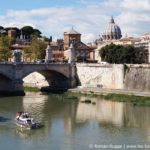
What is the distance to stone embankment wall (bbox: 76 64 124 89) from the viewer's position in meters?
26.1

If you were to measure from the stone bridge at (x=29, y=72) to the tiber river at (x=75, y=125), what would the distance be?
79.0 inches

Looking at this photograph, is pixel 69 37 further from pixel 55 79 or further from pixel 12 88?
pixel 12 88

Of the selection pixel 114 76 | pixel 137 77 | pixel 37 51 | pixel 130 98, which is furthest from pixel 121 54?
pixel 130 98

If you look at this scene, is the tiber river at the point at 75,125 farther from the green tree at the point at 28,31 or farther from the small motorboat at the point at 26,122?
the green tree at the point at 28,31

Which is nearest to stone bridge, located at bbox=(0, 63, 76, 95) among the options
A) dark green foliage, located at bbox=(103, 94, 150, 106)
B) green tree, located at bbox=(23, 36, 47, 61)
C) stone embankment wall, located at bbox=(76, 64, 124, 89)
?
stone embankment wall, located at bbox=(76, 64, 124, 89)

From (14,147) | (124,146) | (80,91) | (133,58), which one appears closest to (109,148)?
(124,146)

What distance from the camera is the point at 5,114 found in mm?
18594

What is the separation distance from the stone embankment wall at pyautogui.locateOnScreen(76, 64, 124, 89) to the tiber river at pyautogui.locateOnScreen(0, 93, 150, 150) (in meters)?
2.64

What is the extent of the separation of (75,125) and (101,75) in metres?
10.5

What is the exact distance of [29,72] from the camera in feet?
86.0

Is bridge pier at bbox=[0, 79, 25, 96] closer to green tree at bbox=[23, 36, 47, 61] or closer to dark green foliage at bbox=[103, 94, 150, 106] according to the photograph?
dark green foliage at bbox=[103, 94, 150, 106]

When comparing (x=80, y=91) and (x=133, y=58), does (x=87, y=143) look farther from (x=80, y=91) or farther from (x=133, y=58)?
(x=133, y=58)

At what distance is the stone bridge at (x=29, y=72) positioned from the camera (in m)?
25.5

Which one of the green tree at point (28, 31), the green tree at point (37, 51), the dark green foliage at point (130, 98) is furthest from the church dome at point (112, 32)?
the dark green foliage at point (130, 98)
